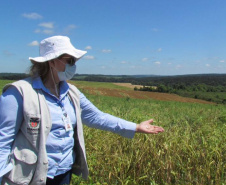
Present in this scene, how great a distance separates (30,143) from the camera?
1.52 m

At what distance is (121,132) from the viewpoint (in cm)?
206

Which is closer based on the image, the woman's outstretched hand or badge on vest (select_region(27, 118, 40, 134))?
badge on vest (select_region(27, 118, 40, 134))

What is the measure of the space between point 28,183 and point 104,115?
2.78 ft

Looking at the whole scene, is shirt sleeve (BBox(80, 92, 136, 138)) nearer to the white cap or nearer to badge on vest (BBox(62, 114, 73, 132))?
badge on vest (BBox(62, 114, 73, 132))

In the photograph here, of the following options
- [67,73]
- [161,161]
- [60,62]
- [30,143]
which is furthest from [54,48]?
[161,161]

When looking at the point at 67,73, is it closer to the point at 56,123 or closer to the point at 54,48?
the point at 54,48

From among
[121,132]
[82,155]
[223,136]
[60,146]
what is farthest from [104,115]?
[223,136]

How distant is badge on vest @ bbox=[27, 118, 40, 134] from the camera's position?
148 cm

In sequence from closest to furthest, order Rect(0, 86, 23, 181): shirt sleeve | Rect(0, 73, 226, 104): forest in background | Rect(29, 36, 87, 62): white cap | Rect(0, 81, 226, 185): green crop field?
Rect(0, 86, 23, 181): shirt sleeve < Rect(29, 36, 87, 62): white cap < Rect(0, 81, 226, 185): green crop field < Rect(0, 73, 226, 104): forest in background

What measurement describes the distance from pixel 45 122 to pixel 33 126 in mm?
82

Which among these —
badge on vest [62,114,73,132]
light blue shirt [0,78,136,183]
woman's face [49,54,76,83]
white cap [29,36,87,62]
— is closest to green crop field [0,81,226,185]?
light blue shirt [0,78,136,183]

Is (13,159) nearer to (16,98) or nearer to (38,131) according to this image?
(38,131)

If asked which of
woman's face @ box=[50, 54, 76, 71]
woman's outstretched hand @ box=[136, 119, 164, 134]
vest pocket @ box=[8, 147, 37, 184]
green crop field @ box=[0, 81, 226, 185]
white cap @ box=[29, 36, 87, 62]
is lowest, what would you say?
green crop field @ box=[0, 81, 226, 185]

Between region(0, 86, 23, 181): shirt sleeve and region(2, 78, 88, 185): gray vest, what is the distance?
34 mm
